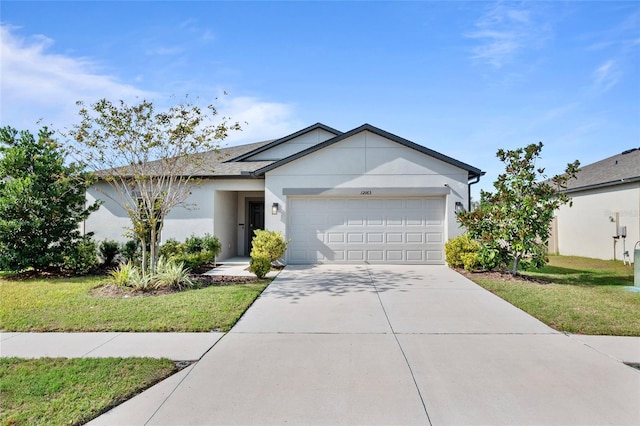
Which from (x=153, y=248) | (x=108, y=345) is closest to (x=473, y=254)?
(x=153, y=248)

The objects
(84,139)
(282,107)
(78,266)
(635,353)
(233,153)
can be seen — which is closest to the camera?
(635,353)

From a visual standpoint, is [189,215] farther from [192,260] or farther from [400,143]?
[400,143]

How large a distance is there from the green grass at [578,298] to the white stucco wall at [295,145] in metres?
9.53

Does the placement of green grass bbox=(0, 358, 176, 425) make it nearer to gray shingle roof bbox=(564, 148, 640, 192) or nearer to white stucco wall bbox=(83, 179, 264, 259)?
white stucco wall bbox=(83, 179, 264, 259)

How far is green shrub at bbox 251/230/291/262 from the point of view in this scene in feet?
34.9

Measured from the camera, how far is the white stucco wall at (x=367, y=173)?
1195 centimetres

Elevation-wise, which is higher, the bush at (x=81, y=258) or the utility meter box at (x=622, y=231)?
the utility meter box at (x=622, y=231)

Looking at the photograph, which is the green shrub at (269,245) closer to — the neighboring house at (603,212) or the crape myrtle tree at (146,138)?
the crape myrtle tree at (146,138)

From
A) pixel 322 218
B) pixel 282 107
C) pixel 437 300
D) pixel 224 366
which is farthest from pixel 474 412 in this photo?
pixel 282 107

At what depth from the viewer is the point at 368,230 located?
478 inches

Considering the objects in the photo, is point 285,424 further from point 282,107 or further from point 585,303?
point 282,107

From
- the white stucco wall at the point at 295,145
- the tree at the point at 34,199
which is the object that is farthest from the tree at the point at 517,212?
the tree at the point at 34,199

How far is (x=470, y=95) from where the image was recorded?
38.2 feet

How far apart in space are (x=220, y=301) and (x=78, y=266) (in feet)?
21.2
